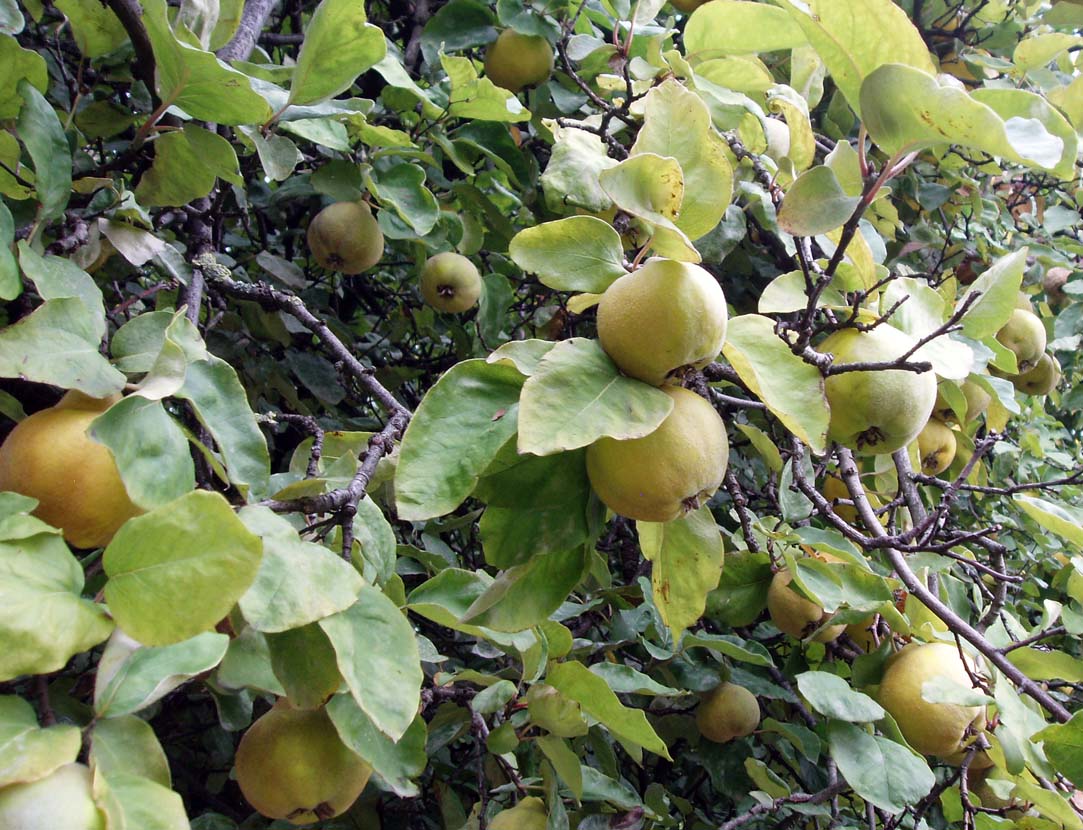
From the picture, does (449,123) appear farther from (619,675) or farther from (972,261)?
(972,261)

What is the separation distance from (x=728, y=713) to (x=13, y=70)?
1693 millimetres

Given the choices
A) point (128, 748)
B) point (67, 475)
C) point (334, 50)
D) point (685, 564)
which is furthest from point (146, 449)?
point (334, 50)

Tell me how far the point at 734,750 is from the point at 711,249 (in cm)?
120

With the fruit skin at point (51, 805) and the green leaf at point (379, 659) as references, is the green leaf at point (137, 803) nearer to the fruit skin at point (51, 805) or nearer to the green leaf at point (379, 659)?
the fruit skin at point (51, 805)

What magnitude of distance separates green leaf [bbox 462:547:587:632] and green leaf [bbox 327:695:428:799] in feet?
0.51

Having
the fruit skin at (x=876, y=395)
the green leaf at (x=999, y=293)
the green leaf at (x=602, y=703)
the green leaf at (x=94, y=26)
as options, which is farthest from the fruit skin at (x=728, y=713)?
the green leaf at (x=94, y=26)

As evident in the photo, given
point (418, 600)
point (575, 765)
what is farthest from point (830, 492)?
point (418, 600)

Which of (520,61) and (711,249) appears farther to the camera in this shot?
(520,61)

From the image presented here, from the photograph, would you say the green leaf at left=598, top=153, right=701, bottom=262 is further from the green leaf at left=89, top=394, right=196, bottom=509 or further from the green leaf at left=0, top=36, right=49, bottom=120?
the green leaf at left=0, top=36, right=49, bottom=120

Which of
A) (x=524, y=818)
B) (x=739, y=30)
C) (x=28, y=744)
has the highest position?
(x=739, y=30)

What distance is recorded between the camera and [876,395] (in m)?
1.00

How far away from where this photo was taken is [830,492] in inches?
79.4

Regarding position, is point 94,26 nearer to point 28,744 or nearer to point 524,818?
point 28,744

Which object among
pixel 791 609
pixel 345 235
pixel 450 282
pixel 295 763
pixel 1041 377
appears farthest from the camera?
pixel 1041 377
